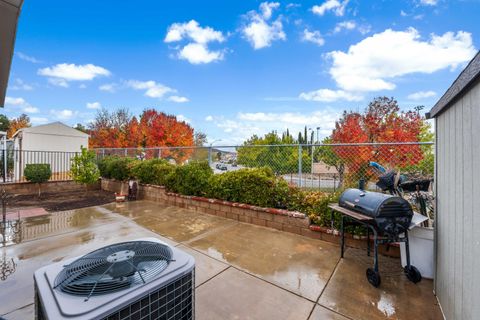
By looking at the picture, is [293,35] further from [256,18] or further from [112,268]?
[112,268]

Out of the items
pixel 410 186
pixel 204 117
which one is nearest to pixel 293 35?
pixel 410 186

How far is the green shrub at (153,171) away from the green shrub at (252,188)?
1.99 m

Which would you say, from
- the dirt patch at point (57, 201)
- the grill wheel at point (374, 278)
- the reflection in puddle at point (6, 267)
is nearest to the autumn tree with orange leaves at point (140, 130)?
the dirt patch at point (57, 201)

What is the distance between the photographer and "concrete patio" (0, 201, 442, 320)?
6.66 feet

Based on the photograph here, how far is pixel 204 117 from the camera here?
24312 mm

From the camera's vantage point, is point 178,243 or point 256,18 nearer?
point 178,243

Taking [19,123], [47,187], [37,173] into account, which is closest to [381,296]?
[37,173]

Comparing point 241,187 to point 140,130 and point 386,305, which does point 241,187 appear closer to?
point 386,305

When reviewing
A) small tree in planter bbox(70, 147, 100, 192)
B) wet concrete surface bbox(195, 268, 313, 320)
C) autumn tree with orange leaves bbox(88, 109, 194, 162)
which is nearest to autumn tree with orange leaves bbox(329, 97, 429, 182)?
wet concrete surface bbox(195, 268, 313, 320)

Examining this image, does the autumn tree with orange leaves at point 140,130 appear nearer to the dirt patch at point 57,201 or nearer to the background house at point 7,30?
the dirt patch at point 57,201

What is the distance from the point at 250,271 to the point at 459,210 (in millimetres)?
2171

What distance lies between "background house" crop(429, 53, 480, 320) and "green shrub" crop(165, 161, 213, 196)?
4377 millimetres

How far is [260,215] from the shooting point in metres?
4.41

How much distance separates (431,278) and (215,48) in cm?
1174
